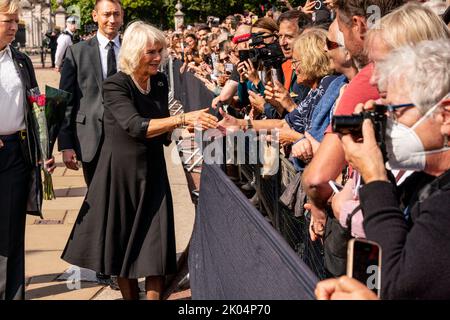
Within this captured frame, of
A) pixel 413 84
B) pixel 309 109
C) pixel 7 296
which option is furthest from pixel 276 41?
pixel 413 84

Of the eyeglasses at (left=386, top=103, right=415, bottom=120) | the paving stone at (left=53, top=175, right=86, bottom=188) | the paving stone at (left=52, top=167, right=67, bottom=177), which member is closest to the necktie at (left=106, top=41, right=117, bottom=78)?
the eyeglasses at (left=386, top=103, right=415, bottom=120)

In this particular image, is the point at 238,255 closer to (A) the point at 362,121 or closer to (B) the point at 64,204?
(A) the point at 362,121

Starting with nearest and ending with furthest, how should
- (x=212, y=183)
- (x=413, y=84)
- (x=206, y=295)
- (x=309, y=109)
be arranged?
(x=413, y=84)
(x=206, y=295)
(x=212, y=183)
(x=309, y=109)

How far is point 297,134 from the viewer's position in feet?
18.5

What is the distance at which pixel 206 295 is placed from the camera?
4164mm

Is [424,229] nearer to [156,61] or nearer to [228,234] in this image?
[228,234]

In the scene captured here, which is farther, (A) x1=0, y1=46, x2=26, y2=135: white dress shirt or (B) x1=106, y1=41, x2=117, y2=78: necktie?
(B) x1=106, y1=41, x2=117, y2=78: necktie

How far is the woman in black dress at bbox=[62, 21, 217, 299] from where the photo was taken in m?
5.61

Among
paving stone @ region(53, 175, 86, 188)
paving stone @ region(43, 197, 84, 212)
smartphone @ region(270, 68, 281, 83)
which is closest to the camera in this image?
smartphone @ region(270, 68, 281, 83)

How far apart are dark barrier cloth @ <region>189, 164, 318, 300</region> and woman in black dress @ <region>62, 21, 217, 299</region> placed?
0.49 metres

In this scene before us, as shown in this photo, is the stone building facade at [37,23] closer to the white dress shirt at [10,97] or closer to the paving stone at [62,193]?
the paving stone at [62,193]

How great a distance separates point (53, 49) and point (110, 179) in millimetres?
34941

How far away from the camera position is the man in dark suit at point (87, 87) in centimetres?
638

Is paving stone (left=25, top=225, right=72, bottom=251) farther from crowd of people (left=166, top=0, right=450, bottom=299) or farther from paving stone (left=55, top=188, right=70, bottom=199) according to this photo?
crowd of people (left=166, top=0, right=450, bottom=299)
